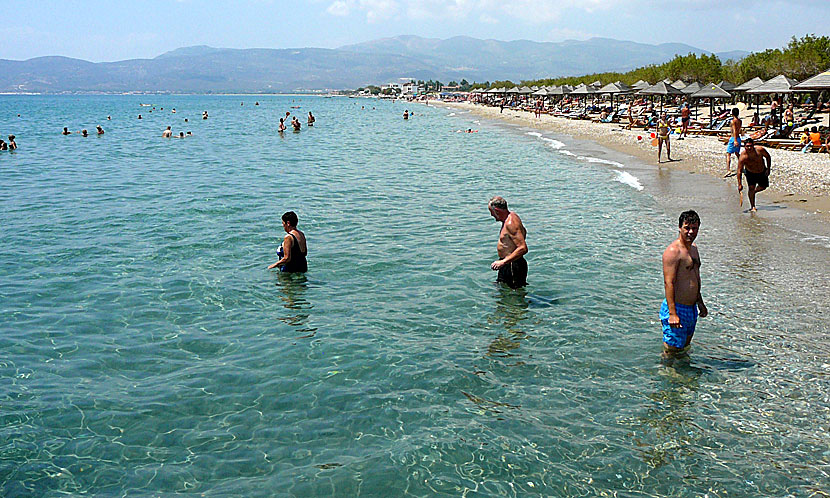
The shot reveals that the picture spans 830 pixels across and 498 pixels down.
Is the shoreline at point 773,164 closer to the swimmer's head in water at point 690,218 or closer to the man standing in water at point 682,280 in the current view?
the man standing in water at point 682,280

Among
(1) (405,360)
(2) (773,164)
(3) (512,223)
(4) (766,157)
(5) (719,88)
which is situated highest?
(5) (719,88)

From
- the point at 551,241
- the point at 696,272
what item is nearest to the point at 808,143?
the point at 551,241

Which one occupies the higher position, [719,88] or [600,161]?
[719,88]

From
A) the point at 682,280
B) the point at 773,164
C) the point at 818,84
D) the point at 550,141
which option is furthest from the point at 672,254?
the point at 550,141

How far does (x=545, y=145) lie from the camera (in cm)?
3541

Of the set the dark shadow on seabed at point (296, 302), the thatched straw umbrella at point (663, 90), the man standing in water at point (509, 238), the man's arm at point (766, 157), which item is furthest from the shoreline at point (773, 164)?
the dark shadow on seabed at point (296, 302)

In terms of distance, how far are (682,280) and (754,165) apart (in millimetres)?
9609

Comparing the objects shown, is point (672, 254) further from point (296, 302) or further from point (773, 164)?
point (773, 164)

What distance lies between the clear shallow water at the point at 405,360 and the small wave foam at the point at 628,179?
387 centimetres

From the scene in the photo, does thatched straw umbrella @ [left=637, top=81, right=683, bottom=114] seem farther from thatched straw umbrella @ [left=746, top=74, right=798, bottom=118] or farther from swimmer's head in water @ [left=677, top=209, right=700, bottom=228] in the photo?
swimmer's head in water @ [left=677, top=209, right=700, bottom=228]

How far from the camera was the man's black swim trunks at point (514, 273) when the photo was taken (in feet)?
31.6

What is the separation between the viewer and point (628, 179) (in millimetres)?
21812

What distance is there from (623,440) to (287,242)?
21.8ft

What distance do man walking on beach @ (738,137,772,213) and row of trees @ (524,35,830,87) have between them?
35476mm
